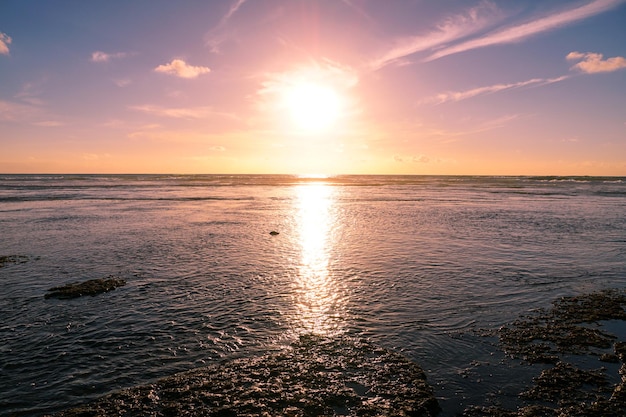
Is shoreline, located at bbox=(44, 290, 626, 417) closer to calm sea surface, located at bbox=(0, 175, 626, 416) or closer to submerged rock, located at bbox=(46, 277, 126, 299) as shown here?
calm sea surface, located at bbox=(0, 175, 626, 416)

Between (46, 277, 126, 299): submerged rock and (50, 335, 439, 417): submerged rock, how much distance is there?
9.19 m

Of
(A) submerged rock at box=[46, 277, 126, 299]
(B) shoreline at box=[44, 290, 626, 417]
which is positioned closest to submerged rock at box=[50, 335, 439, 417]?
(B) shoreline at box=[44, 290, 626, 417]

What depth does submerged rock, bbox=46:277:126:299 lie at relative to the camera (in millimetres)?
15547

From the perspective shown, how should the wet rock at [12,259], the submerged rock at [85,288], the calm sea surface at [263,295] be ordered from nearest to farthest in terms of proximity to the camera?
the calm sea surface at [263,295] → the submerged rock at [85,288] → the wet rock at [12,259]

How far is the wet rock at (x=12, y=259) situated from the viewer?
829 inches

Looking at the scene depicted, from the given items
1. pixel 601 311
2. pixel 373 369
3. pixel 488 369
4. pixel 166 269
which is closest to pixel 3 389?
pixel 373 369

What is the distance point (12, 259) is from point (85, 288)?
9888 mm

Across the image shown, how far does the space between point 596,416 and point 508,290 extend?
9001 millimetres

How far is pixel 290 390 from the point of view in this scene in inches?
342

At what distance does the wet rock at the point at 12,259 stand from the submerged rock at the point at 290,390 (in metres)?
18.2

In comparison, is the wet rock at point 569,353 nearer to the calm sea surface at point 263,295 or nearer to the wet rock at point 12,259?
the calm sea surface at point 263,295

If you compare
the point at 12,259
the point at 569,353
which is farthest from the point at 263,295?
the point at 12,259

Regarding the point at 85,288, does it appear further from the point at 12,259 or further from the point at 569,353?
the point at 569,353

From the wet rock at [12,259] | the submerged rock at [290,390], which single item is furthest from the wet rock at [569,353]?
the wet rock at [12,259]
